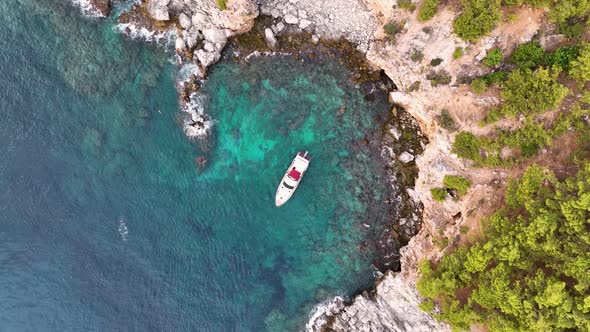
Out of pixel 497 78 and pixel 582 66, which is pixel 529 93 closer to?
pixel 497 78

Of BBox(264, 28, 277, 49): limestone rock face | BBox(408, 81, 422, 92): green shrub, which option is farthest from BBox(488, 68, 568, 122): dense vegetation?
BBox(264, 28, 277, 49): limestone rock face

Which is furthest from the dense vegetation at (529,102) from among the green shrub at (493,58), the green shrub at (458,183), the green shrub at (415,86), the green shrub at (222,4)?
the green shrub at (222,4)

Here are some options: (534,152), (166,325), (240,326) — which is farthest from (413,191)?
(166,325)

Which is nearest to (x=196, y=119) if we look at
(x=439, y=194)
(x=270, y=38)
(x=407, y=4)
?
(x=270, y=38)

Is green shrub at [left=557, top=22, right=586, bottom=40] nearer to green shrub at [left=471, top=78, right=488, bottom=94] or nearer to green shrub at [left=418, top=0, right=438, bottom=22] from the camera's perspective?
green shrub at [left=471, top=78, right=488, bottom=94]

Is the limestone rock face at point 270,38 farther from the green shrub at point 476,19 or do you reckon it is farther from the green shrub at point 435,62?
the green shrub at point 476,19

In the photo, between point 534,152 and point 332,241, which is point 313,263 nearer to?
point 332,241
